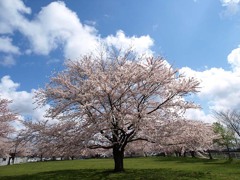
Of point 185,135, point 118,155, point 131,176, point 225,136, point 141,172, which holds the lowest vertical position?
point 131,176

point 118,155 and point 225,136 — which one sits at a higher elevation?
point 225,136

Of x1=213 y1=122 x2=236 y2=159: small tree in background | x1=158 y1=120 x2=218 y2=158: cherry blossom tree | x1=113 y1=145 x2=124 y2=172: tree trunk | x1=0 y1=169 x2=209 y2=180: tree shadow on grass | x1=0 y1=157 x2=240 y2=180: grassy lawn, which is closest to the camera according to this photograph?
x1=0 y1=169 x2=209 y2=180: tree shadow on grass

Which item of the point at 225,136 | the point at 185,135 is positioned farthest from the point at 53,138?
the point at 225,136

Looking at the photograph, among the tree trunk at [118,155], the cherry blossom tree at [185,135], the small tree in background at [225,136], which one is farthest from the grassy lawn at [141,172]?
the small tree in background at [225,136]

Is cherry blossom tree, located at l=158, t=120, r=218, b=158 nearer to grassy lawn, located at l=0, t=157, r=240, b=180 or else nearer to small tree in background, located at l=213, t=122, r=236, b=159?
grassy lawn, located at l=0, t=157, r=240, b=180

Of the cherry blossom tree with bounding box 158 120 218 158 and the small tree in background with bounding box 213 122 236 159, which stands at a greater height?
the small tree in background with bounding box 213 122 236 159


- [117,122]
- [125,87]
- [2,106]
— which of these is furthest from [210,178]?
[2,106]

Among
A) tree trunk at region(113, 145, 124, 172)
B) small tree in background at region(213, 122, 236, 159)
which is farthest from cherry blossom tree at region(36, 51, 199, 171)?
small tree in background at region(213, 122, 236, 159)

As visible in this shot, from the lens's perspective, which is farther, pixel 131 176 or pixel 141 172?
pixel 141 172

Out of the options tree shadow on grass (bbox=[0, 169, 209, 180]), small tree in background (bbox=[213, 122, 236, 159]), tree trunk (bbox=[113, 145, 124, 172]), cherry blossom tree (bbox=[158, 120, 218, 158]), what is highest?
small tree in background (bbox=[213, 122, 236, 159])

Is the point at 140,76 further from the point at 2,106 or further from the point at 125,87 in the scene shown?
the point at 2,106

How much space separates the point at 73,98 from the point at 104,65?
4348 mm

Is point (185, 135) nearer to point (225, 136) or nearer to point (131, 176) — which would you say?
point (131, 176)

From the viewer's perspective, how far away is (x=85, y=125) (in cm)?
2019
